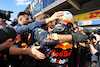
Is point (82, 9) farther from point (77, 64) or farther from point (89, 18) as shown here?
point (77, 64)

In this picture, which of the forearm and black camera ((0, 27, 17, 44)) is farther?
the forearm

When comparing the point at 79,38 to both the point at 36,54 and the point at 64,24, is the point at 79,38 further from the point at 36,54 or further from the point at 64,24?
the point at 36,54

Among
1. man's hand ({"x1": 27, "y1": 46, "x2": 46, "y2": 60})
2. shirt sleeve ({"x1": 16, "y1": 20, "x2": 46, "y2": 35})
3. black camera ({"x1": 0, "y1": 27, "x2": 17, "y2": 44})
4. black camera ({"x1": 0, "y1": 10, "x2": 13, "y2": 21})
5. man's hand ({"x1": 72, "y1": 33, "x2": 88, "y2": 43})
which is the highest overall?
black camera ({"x1": 0, "y1": 10, "x2": 13, "y2": 21})

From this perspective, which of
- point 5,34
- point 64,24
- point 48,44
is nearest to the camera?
point 5,34

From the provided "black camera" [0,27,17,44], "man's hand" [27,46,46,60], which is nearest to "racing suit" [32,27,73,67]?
"man's hand" [27,46,46,60]

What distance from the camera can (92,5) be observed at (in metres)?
5.38

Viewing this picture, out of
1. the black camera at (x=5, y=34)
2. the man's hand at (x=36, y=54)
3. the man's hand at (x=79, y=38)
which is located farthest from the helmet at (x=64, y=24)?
the black camera at (x=5, y=34)

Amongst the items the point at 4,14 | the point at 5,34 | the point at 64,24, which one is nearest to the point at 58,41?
the point at 64,24

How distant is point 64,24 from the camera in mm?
1122

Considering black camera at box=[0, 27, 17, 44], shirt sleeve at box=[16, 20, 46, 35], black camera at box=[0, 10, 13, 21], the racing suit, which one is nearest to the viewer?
black camera at box=[0, 27, 17, 44]

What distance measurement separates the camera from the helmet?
109cm

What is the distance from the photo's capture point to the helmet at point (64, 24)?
3.59ft

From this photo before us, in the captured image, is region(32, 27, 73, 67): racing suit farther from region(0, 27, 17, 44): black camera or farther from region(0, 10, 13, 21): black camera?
region(0, 10, 13, 21): black camera

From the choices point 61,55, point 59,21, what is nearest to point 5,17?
point 59,21
